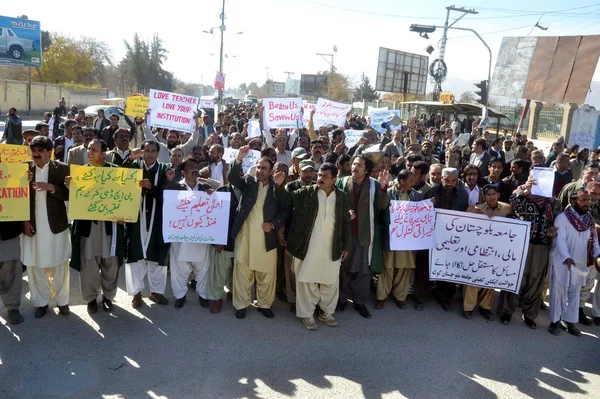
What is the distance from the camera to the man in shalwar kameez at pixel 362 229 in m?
5.10

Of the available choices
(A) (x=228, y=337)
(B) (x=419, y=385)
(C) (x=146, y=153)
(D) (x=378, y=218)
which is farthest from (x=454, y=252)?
(C) (x=146, y=153)

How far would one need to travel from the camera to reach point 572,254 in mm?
4996

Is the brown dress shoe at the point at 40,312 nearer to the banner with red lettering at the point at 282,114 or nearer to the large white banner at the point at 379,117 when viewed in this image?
the banner with red lettering at the point at 282,114

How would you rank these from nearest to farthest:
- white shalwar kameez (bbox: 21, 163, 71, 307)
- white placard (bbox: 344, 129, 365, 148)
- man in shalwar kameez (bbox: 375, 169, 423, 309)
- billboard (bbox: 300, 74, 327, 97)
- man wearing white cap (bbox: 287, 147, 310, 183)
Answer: white shalwar kameez (bbox: 21, 163, 71, 307), man in shalwar kameez (bbox: 375, 169, 423, 309), man wearing white cap (bbox: 287, 147, 310, 183), white placard (bbox: 344, 129, 365, 148), billboard (bbox: 300, 74, 327, 97)

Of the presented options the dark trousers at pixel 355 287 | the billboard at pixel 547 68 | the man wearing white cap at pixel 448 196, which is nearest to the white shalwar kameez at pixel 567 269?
the man wearing white cap at pixel 448 196

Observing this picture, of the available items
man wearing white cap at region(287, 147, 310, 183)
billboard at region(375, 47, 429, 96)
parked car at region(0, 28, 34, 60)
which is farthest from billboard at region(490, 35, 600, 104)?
parked car at region(0, 28, 34, 60)

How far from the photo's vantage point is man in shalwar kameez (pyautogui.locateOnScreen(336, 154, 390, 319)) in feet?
16.7

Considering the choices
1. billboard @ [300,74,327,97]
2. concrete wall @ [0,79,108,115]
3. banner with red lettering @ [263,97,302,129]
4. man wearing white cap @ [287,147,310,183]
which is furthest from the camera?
billboard @ [300,74,327,97]

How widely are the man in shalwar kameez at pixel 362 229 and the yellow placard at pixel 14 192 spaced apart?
3072 millimetres

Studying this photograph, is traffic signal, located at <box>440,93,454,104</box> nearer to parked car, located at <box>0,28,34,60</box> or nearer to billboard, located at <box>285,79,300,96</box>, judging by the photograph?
parked car, located at <box>0,28,34,60</box>

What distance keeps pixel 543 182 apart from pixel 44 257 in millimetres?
4980

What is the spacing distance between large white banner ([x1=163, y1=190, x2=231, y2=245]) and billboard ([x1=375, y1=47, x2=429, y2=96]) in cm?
2607

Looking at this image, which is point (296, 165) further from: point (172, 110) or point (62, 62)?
point (62, 62)

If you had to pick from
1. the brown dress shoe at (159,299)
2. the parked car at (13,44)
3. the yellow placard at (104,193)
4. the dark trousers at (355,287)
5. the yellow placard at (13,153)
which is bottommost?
the brown dress shoe at (159,299)
